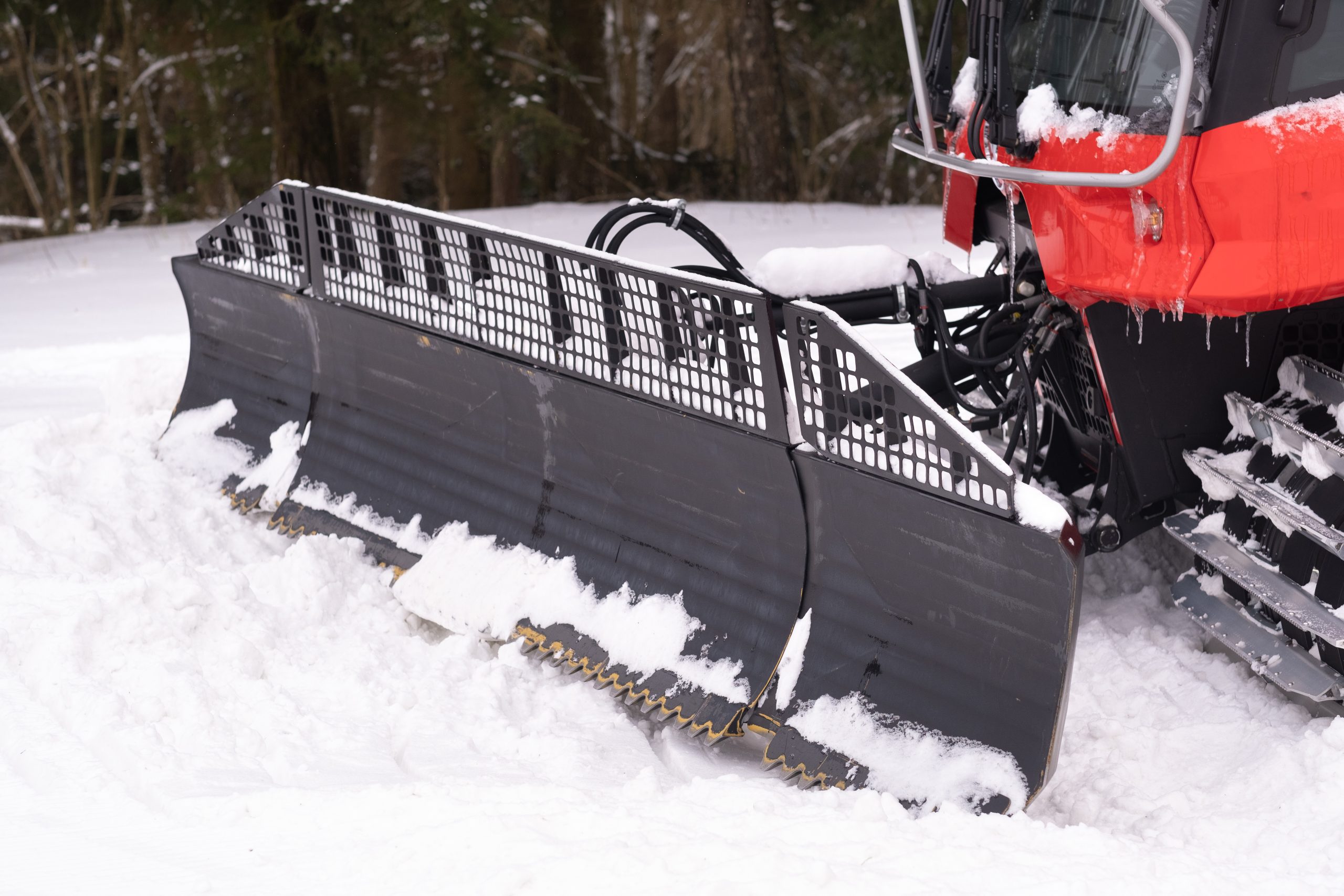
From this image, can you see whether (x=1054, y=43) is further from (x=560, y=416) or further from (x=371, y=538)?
(x=371, y=538)

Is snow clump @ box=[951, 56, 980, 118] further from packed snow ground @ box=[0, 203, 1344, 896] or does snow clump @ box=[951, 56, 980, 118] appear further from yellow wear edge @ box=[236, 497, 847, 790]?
yellow wear edge @ box=[236, 497, 847, 790]

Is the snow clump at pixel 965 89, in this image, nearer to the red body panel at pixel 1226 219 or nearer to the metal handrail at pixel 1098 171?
the metal handrail at pixel 1098 171

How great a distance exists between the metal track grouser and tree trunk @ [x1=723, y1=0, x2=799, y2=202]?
9980mm

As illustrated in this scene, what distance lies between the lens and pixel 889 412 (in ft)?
9.37

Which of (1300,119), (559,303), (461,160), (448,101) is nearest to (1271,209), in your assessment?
(1300,119)

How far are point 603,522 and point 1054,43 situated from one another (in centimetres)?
172

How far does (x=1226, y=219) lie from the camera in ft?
8.48

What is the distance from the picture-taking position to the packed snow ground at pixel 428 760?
2.20 m

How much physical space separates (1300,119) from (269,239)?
3.20 meters

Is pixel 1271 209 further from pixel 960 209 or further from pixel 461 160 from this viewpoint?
pixel 461 160

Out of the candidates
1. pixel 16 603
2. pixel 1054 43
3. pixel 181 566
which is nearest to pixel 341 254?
pixel 181 566

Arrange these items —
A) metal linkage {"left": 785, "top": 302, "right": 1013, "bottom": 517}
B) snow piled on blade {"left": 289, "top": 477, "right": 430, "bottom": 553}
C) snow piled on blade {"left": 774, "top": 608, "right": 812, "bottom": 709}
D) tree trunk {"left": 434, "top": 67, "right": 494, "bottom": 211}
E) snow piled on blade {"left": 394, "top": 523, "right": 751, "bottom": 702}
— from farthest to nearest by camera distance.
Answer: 1. tree trunk {"left": 434, "top": 67, "right": 494, "bottom": 211}
2. snow piled on blade {"left": 289, "top": 477, "right": 430, "bottom": 553}
3. snow piled on blade {"left": 394, "top": 523, "right": 751, "bottom": 702}
4. snow piled on blade {"left": 774, "top": 608, "right": 812, "bottom": 709}
5. metal linkage {"left": 785, "top": 302, "right": 1013, "bottom": 517}

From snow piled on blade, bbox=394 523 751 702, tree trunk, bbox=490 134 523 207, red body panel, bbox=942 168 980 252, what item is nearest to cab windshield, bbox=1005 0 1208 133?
red body panel, bbox=942 168 980 252

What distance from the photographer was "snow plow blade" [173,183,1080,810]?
2600 mm
